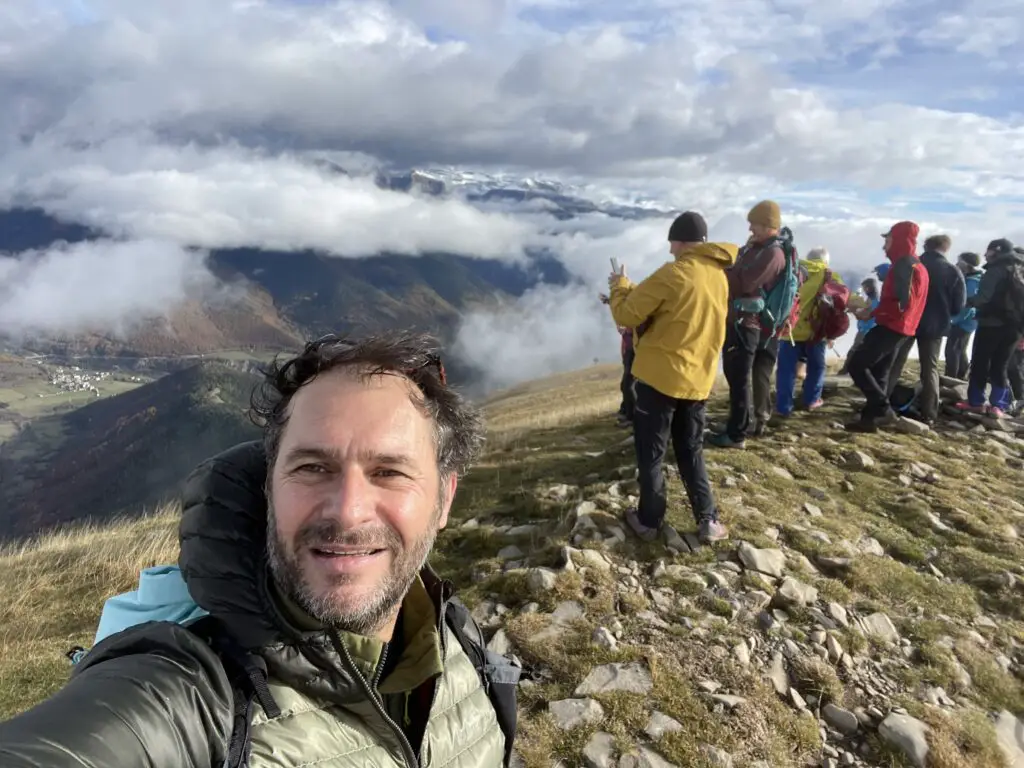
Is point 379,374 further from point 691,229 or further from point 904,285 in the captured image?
point 904,285

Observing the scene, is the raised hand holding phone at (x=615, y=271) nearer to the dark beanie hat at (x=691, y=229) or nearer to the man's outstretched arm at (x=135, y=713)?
the dark beanie hat at (x=691, y=229)

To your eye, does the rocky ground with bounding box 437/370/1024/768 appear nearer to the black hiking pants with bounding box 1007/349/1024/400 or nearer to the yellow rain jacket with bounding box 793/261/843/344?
the yellow rain jacket with bounding box 793/261/843/344

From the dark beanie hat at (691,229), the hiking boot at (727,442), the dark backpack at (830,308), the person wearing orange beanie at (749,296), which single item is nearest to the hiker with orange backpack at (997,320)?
the dark backpack at (830,308)

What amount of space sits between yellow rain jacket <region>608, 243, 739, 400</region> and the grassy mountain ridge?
2005 mm

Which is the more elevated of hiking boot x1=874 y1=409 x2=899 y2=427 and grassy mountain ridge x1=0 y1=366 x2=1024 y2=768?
hiking boot x1=874 y1=409 x2=899 y2=427

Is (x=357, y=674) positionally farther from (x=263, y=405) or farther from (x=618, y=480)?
(x=618, y=480)

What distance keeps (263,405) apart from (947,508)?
10.0 m

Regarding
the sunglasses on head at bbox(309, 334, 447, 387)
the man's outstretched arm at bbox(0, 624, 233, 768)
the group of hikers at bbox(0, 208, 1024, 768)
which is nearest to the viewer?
the man's outstretched arm at bbox(0, 624, 233, 768)

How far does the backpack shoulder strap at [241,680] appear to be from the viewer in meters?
2.13

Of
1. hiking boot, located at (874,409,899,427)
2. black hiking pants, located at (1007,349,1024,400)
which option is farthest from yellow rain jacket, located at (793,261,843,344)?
black hiking pants, located at (1007,349,1024,400)

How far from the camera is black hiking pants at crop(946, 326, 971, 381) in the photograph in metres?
16.1

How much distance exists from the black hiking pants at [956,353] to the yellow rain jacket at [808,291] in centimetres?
637

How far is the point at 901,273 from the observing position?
10750 mm

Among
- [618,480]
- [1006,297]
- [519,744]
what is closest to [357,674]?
[519,744]
